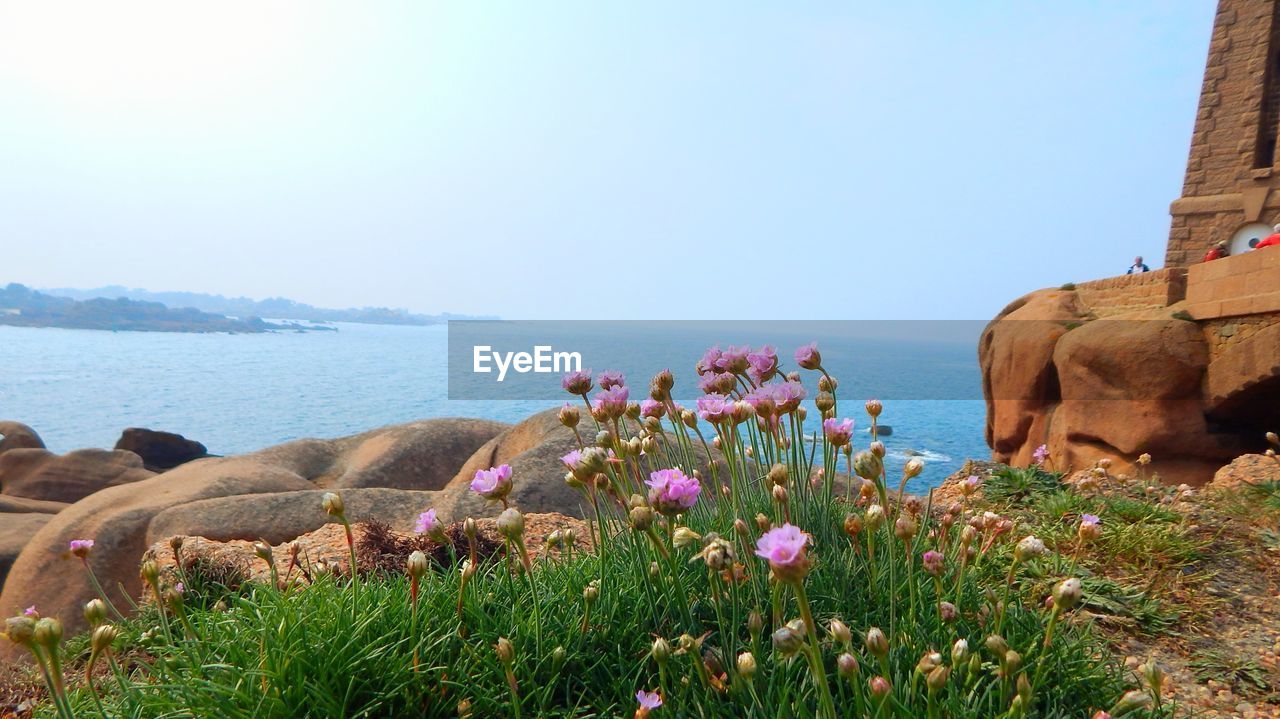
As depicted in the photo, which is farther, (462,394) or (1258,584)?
(462,394)

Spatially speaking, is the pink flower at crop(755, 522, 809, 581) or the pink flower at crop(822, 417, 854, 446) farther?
the pink flower at crop(822, 417, 854, 446)

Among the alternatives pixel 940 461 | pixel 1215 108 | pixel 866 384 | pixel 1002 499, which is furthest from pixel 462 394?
pixel 1002 499

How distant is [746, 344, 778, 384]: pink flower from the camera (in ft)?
9.70

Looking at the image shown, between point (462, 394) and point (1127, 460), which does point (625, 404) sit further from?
point (462, 394)

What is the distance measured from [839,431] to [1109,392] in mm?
12071

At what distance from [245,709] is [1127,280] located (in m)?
16.5

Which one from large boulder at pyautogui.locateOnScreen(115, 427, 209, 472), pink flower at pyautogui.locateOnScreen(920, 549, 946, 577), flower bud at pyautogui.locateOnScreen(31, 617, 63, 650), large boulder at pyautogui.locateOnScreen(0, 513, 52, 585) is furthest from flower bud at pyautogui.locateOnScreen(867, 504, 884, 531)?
large boulder at pyautogui.locateOnScreen(115, 427, 209, 472)

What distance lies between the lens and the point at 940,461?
35250mm

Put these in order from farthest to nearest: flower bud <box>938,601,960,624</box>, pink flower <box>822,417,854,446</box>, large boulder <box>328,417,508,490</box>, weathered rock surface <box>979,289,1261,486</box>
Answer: weathered rock surface <box>979,289,1261,486</box> < large boulder <box>328,417,508,490</box> < pink flower <box>822,417,854,446</box> < flower bud <box>938,601,960,624</box>

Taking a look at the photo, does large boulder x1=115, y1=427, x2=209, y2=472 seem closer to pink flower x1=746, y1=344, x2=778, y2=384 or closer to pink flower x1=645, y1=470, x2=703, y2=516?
pink flower x1=746, y1=344, x2=778, y2=384

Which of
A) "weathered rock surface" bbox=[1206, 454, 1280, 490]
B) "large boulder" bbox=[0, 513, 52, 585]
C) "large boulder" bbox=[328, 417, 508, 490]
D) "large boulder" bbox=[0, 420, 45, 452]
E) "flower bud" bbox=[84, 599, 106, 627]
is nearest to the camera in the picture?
"flower bud" bbox=[84, 599, 106, 627]

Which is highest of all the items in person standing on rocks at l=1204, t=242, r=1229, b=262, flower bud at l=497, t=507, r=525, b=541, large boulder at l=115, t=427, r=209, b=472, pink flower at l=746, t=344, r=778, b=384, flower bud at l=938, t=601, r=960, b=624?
person standing on rocks at l=1204, t=242, r=1229, b=262

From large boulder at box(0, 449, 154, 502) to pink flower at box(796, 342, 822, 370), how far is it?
47.0ft

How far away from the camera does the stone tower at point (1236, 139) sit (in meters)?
17.0
